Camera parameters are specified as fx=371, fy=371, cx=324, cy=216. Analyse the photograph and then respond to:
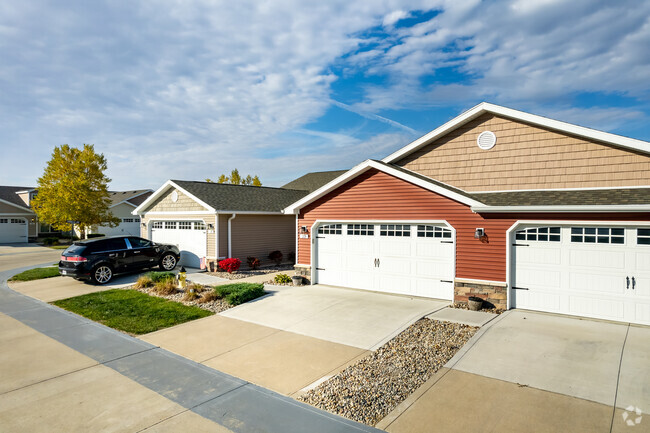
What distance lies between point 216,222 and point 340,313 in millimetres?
8771

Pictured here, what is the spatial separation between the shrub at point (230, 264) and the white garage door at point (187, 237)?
4.89ft

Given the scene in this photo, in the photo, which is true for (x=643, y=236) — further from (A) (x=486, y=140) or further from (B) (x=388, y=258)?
(B) (x=388, y=258)

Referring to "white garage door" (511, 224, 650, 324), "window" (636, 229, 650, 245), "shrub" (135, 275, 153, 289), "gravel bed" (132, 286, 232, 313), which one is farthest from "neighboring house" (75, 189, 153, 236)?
"window" (636, 229, 650, 245)

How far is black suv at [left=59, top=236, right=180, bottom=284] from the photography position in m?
13.5

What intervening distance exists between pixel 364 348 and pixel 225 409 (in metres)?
3.06

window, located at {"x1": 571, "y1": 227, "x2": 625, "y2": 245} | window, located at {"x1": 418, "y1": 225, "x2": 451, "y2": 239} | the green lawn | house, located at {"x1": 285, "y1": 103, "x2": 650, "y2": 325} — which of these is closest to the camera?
window, located at {"x1": 571, "y1": 227, "x2": 625, "y2": 245}

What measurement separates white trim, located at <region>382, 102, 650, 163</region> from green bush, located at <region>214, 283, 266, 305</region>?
6.28 meters

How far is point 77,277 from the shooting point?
13.6 m

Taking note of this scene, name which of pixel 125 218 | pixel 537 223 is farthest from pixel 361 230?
pixel 125 218

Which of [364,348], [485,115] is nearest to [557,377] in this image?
[364,348]

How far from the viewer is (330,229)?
42.9ft

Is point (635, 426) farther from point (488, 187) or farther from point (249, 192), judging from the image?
point (249, 192)

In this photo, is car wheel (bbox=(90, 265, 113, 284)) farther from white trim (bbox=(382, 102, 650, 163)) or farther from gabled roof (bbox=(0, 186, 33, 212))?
gabled roof (bbox=(0, 186, 33, 212))

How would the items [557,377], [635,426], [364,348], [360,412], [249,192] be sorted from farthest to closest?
[249,192], [364,348], [557,377], [360,412], [635,426]
